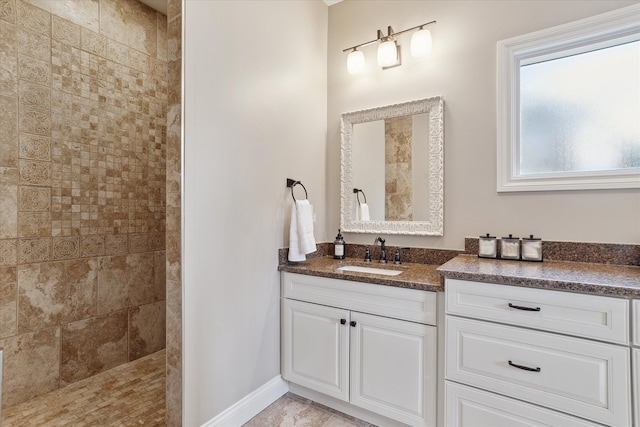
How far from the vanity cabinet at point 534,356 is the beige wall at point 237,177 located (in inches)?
42.7

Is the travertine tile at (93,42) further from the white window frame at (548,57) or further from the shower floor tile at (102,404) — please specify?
the white window frame at (548,57)

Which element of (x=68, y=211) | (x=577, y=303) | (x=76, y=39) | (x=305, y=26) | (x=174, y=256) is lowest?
(x=577, y=303)

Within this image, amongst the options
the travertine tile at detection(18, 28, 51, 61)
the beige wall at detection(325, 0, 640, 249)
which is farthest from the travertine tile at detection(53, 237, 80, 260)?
the beige wall at detection(325, 0, 640, 249)

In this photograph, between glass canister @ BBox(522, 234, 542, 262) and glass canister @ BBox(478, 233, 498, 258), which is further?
glass canister @ BBox(478, 233, 498, 258)

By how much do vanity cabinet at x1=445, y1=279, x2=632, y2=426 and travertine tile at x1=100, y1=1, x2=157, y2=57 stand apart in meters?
2.92

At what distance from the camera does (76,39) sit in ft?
7.57

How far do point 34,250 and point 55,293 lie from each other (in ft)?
1.04

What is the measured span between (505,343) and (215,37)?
6.68ft

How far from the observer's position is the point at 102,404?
6.72 feet

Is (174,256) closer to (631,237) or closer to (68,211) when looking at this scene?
(68,211)

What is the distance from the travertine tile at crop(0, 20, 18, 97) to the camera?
1977mm

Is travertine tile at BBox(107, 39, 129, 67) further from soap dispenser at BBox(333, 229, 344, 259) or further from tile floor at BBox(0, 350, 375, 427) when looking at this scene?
tile floor at BBox(0, 350, 375, 427)

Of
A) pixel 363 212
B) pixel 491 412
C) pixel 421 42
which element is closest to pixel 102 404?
pixel 363 212

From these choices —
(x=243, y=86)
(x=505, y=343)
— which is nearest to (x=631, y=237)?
(x=505, y=343)
